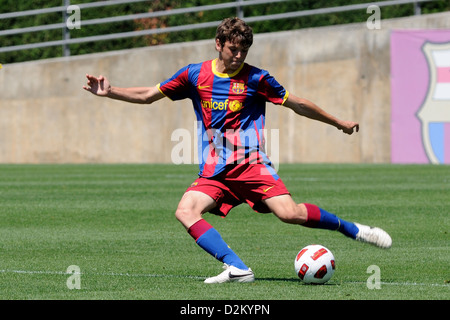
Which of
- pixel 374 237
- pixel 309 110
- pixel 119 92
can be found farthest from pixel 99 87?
pixel 374 237

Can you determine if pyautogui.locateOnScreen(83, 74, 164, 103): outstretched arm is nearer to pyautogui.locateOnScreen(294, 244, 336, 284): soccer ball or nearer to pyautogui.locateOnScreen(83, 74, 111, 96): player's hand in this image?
pyautogui.locateOnScreen(83, 74, 111, 96): player's hand

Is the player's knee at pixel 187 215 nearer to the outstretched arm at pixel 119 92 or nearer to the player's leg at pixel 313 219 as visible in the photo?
the player's leg at pixel 313 219

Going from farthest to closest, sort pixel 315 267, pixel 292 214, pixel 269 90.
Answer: pixel 269 90 → pixel 292 214 → pixel 315 267

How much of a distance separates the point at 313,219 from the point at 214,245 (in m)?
0.80

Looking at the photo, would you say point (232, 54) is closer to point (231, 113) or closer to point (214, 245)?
point (231, 113)

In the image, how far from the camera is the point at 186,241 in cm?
988

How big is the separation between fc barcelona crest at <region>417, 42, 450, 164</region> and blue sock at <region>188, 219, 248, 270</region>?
48.1ft

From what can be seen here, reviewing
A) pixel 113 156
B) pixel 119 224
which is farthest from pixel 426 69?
pixel 119 224

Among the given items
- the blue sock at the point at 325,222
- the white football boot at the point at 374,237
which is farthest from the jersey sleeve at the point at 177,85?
the white football boot at the point at 374,237

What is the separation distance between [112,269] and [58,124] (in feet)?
60.0

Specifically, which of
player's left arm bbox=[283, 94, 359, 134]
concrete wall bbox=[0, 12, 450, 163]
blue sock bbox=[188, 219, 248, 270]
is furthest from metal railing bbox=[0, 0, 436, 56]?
blue sock bbox=[188, 219, 248, 270]

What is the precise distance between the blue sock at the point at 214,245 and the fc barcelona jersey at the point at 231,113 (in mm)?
461
